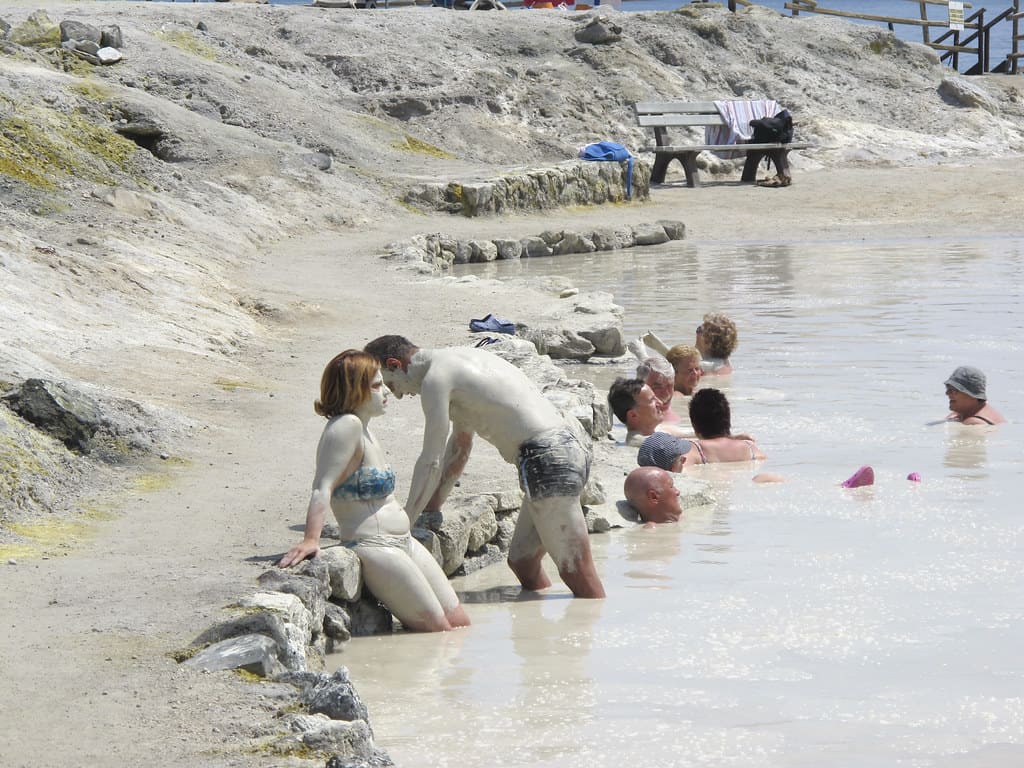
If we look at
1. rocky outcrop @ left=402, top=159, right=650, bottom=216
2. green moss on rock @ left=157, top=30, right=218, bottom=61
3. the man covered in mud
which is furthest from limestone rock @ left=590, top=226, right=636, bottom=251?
the man covered in mud

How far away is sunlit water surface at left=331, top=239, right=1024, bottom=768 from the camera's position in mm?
5043

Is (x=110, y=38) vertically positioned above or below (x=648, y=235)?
above

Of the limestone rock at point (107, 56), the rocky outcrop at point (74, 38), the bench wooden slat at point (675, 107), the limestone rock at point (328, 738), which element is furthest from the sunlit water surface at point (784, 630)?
the bench wooden slat at point (675, 107)

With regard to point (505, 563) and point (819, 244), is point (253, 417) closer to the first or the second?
point (505, 563)

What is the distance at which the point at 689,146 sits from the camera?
2958 centimetres

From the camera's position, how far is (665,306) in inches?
647

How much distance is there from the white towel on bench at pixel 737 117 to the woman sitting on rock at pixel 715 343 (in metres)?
18.9

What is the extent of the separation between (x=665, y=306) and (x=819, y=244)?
711cm

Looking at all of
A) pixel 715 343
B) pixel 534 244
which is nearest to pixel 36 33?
pixel 534 244

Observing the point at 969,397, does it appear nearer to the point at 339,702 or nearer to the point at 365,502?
the point at 365,502

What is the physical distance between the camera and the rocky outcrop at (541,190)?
23.7 m

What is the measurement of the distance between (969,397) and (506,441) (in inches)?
192

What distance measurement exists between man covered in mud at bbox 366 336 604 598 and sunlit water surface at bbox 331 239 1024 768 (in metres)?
0.25

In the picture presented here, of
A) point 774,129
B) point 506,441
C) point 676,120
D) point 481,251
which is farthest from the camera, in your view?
point 676,120
